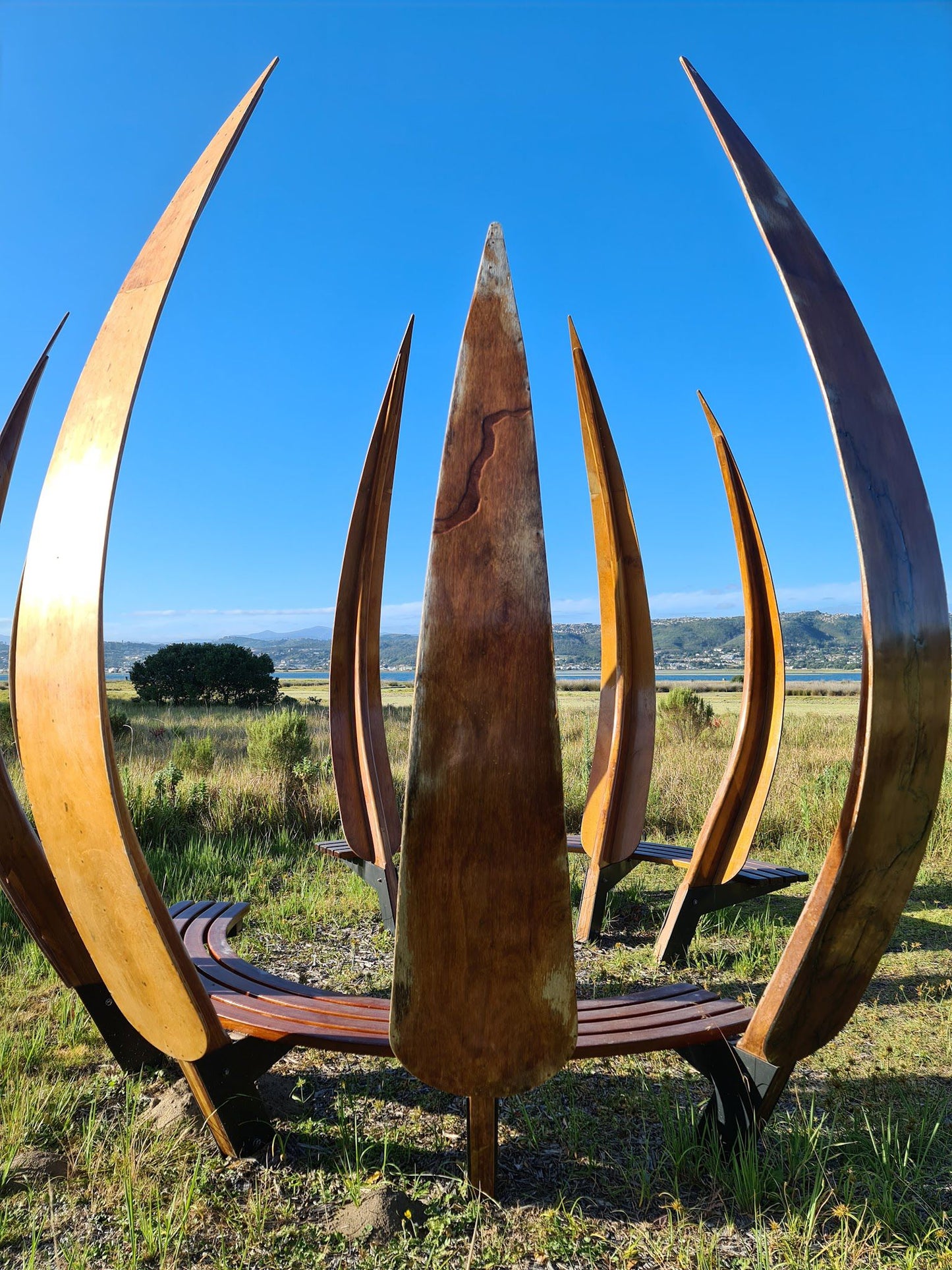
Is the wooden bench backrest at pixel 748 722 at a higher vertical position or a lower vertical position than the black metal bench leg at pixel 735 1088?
higher

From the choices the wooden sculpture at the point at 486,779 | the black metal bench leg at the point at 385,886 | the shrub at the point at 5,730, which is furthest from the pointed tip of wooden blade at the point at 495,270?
the shrub at the point at 5,730

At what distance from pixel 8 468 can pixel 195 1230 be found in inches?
123

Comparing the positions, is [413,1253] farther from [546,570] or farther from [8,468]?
[8,468]

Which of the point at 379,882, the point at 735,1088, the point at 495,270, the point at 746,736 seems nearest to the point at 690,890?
the point at 746,736

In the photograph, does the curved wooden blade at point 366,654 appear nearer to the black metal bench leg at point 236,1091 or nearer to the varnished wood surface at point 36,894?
the varnished wood surface at point 36,894

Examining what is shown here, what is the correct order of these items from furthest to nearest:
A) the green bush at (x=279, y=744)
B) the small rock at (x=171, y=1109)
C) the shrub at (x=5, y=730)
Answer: the shrub at (x=5, y=730)
the green bush at (x=279, y=744)
the small rock at (x=171, y=1109)

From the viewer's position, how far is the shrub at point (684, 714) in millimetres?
14055

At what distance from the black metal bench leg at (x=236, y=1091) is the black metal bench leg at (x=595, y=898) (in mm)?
2696

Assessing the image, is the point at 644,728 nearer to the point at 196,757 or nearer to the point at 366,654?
the point at 366,654

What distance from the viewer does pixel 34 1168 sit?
9.06 feet

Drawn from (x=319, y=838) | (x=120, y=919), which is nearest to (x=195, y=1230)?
(x=120, y=919)

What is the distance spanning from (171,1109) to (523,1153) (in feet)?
4.66

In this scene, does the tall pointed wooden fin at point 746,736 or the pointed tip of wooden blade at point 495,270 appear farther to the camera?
the tall pointed wooden fin at point 746,736

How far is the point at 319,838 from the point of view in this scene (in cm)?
747
